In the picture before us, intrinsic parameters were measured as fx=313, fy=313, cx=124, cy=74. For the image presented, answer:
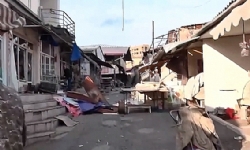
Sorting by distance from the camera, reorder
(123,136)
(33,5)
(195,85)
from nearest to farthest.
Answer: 1. (123,136)
2. (195,85)
3. (33,5)

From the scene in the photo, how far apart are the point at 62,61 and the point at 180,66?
10508 mm

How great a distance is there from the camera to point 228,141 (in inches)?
265

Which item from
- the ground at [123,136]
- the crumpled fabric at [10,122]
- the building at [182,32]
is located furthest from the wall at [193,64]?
the crumpled fabric at [10,122]

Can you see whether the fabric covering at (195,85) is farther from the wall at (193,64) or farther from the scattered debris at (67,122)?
the scattered debris at (67,122)

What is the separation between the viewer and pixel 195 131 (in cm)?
462

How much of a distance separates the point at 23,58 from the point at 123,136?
26.7 ft

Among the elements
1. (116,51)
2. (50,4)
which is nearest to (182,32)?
(50,4)

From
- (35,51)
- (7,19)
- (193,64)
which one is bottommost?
(193,64)

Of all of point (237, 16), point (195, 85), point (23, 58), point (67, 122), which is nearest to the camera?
point (237, 16)

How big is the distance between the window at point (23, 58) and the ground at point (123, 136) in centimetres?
450

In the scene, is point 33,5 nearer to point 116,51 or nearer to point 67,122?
point 67,122

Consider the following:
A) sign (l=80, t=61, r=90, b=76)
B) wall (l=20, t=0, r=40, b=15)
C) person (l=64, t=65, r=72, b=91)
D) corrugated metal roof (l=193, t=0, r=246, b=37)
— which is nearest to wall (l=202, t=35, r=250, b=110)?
corrugated metal roof (l=193, t=0, r=246, b=37)

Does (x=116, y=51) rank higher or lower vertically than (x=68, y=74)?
higher

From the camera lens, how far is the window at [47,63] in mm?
17538
